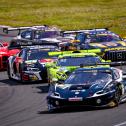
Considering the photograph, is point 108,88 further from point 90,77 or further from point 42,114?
point 42,114

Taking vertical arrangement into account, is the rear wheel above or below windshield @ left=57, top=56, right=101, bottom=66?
above

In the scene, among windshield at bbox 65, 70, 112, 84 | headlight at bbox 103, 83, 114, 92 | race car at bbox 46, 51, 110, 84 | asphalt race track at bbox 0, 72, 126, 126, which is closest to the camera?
asphalt race track at bbox 0, 72, 126, 126

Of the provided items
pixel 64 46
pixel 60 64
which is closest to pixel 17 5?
pixel 64 46

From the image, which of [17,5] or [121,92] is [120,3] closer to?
[17,5]

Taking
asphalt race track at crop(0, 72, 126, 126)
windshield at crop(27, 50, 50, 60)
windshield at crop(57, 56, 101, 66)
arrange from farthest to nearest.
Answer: windshield at crop(27, 50, 50, 60) → windshield at crop(57, 56, 101, 66) → asphalt race track at crop(0, 72, 126, 126)

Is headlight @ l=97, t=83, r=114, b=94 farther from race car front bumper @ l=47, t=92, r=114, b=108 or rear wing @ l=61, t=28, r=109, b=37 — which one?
rear wing @ l=61, t=28, r=109, b=37

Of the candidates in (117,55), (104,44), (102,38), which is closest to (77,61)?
(117,55)

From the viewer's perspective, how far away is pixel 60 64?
24.0 m

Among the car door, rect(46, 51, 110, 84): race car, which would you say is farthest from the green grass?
rect(46, 51, 110, 84): race car

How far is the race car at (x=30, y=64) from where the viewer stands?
2603 cm

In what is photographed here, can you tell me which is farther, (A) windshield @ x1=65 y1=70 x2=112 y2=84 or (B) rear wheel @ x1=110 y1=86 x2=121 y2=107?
(A) windshield @ x1=65 y1=70 x2=112 y2=84

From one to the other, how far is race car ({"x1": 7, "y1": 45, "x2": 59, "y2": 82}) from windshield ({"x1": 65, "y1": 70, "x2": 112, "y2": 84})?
660cm

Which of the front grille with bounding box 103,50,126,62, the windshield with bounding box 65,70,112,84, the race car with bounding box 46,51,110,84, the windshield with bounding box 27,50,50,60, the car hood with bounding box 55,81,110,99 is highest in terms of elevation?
the windshield with bounding box 65,70,112,84

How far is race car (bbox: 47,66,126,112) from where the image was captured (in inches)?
709
